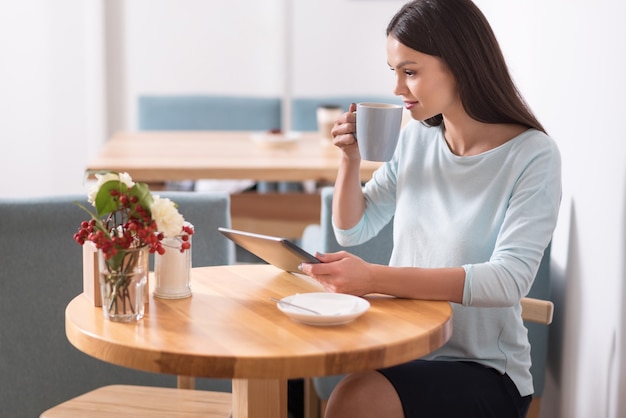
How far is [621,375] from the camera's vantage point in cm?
163

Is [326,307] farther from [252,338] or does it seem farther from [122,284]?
[122,284]

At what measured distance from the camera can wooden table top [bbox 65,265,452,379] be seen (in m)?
1.24

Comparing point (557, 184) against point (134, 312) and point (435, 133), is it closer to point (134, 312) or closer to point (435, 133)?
point (435, 133)

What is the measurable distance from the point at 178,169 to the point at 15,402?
993mm

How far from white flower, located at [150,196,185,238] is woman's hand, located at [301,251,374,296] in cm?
23

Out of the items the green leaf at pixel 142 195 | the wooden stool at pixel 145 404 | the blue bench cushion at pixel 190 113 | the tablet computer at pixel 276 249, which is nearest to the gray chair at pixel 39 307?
the wooden stool at pixel 145 404

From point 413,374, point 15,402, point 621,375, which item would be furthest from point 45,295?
point 621,375

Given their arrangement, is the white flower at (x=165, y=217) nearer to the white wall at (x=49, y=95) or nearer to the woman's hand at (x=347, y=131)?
the woman's hand at (x=347, y=131)

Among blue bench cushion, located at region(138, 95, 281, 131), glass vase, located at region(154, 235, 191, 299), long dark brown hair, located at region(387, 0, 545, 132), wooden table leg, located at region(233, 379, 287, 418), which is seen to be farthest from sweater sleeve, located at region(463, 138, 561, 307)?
blue bench cushion, located at region(138, 95, 281, 131)

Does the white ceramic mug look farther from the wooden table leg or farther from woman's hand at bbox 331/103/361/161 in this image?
the wooden table leg

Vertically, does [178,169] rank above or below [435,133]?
below

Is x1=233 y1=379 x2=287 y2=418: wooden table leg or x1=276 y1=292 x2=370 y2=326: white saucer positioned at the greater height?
x1=276 y1=292 x2=370 y2=326: white saucer

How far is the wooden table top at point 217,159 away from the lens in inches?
110

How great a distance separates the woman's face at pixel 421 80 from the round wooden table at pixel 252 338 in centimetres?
35
